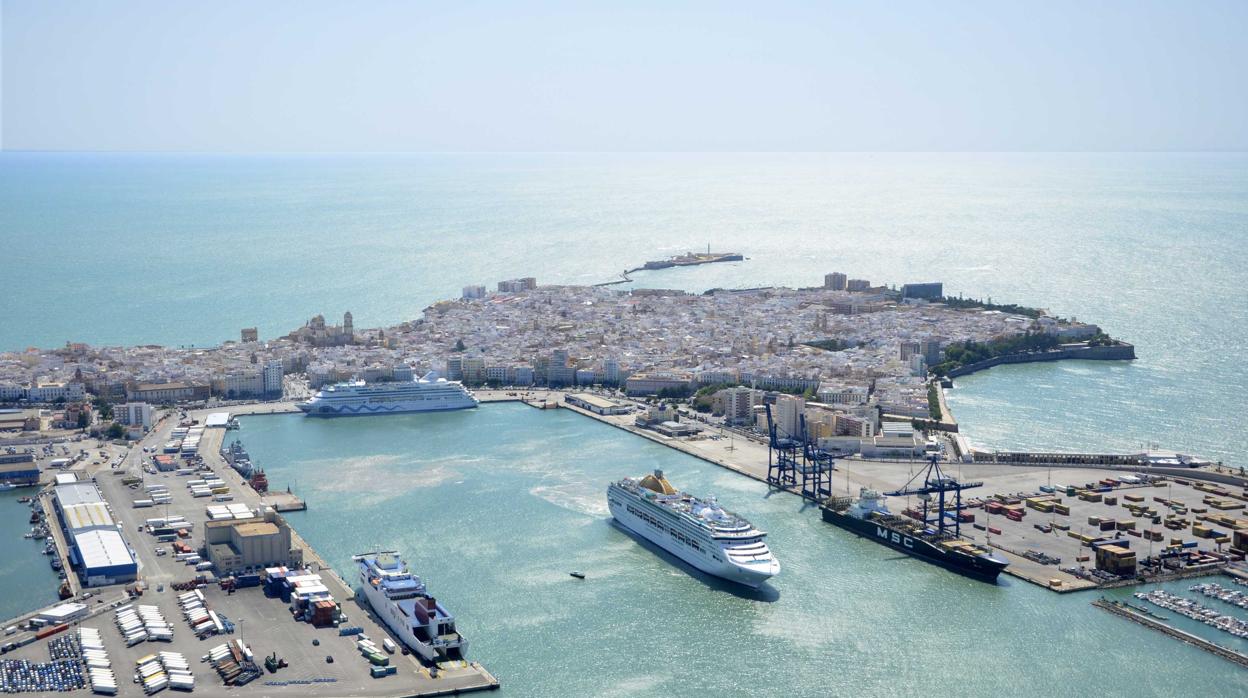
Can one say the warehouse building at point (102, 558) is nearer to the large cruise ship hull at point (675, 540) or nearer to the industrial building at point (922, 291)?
the large cruise ship hull at point (675, 540)

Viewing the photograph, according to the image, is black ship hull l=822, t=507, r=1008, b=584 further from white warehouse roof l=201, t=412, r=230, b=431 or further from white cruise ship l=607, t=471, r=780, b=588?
white warehouse roof l=201, t=412, r=230, b=431

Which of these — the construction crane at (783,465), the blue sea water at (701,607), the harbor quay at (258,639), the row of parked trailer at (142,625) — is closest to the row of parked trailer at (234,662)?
the harbor quay at (258,639)

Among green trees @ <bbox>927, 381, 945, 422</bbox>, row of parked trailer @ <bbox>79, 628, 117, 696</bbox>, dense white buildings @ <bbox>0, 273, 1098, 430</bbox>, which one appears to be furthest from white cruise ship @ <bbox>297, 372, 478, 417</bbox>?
row of parked trailer @ <bbox>79, 628, 117, 696</bbox>

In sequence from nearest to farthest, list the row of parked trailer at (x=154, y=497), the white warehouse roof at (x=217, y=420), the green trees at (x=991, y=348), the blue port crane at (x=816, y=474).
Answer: the row of parked trailer at (x=154, y=497) < the blue port crane at (x=816, y=474) < the white warehouse roof at (x=217, y=420) < the green trees at (x=991, y=348)

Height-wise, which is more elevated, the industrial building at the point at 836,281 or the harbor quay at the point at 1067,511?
the industrial building at the point at 836,281

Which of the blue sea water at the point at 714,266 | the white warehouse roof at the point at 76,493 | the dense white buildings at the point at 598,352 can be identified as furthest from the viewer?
the blue sea water at the point at 714,266

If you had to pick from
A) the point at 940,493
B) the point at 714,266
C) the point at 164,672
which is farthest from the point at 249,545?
the point at 714,266
